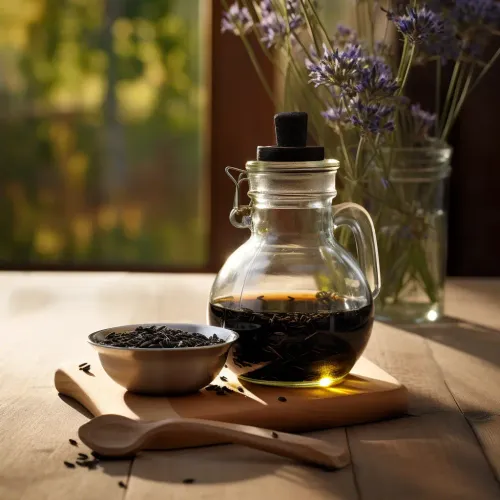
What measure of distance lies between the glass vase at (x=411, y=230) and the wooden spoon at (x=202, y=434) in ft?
2.10

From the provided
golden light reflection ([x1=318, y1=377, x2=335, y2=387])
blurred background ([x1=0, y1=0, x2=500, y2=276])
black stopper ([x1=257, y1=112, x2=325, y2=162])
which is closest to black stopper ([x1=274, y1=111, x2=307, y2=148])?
black stopper ([x1=257, y1=112, x2=325, y2=162])

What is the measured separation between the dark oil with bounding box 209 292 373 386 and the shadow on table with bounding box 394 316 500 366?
29cm

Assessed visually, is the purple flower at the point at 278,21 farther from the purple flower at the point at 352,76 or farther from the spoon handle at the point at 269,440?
the spoon handle at the point at 269,440

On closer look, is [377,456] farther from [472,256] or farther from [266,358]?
[472,256]

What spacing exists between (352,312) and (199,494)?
317 millimetres

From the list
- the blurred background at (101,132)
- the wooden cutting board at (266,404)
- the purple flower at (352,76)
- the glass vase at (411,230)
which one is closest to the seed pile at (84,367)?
the wooden cutting board at (266,404)

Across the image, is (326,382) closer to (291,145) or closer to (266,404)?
(266,404)

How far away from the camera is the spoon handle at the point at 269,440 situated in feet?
2.43

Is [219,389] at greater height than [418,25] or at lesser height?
lesser

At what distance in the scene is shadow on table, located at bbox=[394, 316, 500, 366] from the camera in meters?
1.21

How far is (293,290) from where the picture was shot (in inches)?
37.7

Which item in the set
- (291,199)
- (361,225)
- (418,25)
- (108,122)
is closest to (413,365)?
(361,225)

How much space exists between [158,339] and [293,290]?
14 centimetres

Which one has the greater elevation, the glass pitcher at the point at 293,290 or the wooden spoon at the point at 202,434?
the glass pitcher at the point at 293,290
